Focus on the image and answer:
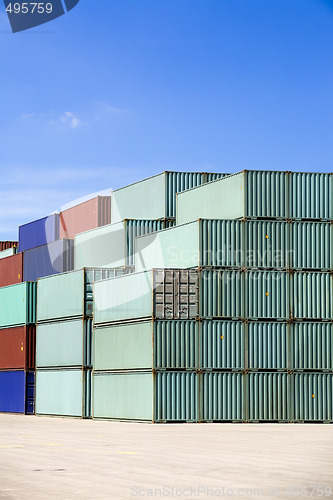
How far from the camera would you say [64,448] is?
1076 inches

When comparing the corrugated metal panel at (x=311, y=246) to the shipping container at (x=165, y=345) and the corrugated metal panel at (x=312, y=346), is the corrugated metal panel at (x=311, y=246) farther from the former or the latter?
the shipping container at (x=165, y=345)

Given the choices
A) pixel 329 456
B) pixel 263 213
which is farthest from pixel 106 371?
pixel 329 456

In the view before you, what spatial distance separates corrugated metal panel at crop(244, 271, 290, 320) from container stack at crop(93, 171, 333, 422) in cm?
5

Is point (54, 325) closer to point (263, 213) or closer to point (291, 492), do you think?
point (263, 213)

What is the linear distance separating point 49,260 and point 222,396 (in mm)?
21443

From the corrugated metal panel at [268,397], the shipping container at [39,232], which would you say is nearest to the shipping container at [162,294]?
the corrugated metal panel at [268,397]

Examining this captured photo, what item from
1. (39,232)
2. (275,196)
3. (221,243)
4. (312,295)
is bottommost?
(312,295)

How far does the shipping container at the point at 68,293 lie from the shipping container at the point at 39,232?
423 inches

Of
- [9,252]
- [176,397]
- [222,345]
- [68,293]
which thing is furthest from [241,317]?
[9,252]

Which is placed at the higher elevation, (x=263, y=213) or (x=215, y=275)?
(x=263, y=213)

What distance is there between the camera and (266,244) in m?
48.1

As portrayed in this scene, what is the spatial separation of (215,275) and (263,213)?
436 centimetres

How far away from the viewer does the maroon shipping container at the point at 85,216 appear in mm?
63719

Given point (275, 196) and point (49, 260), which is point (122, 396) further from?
point (49, 260)
